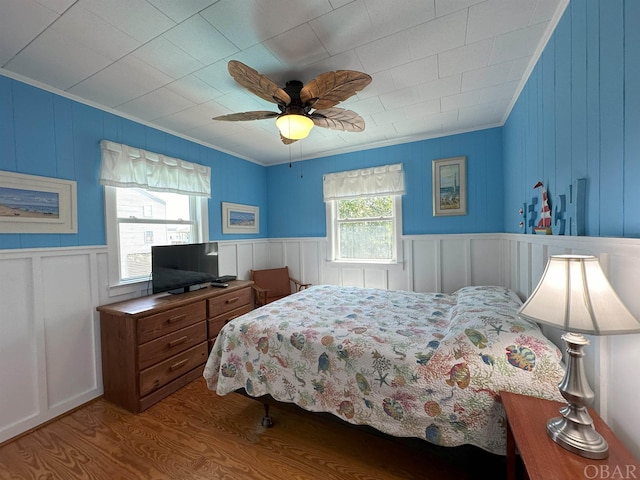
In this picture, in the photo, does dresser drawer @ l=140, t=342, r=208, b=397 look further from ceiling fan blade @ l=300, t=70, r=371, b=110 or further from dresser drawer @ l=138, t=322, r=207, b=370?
ceiling fan blade @ l=300, t=70, r=371, b=110

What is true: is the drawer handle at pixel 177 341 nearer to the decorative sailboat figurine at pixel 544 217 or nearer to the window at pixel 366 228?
the window at pixel 366 228

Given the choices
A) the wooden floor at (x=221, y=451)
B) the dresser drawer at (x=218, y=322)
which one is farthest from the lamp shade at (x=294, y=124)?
the dresser drawer at (x=218, y=322)

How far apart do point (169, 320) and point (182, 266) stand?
0.63 metres

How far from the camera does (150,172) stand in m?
2.72

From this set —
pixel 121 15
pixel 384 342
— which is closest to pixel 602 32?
pixel 384 342

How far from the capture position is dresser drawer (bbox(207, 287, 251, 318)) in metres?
2.81

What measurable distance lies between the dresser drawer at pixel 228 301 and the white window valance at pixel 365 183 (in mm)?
→ 1782

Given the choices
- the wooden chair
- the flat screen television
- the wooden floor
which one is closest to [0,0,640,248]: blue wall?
the flat screen television

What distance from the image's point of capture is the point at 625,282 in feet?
3.04

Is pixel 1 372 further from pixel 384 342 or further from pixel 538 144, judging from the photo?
pixel 538 144

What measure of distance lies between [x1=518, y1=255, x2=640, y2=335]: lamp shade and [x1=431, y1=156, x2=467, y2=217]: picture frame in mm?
2505

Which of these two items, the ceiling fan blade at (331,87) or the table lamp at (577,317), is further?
the ceiling fan blade at (331,87)

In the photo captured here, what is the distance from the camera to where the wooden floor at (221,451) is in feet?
5.04

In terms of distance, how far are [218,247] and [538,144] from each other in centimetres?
339
